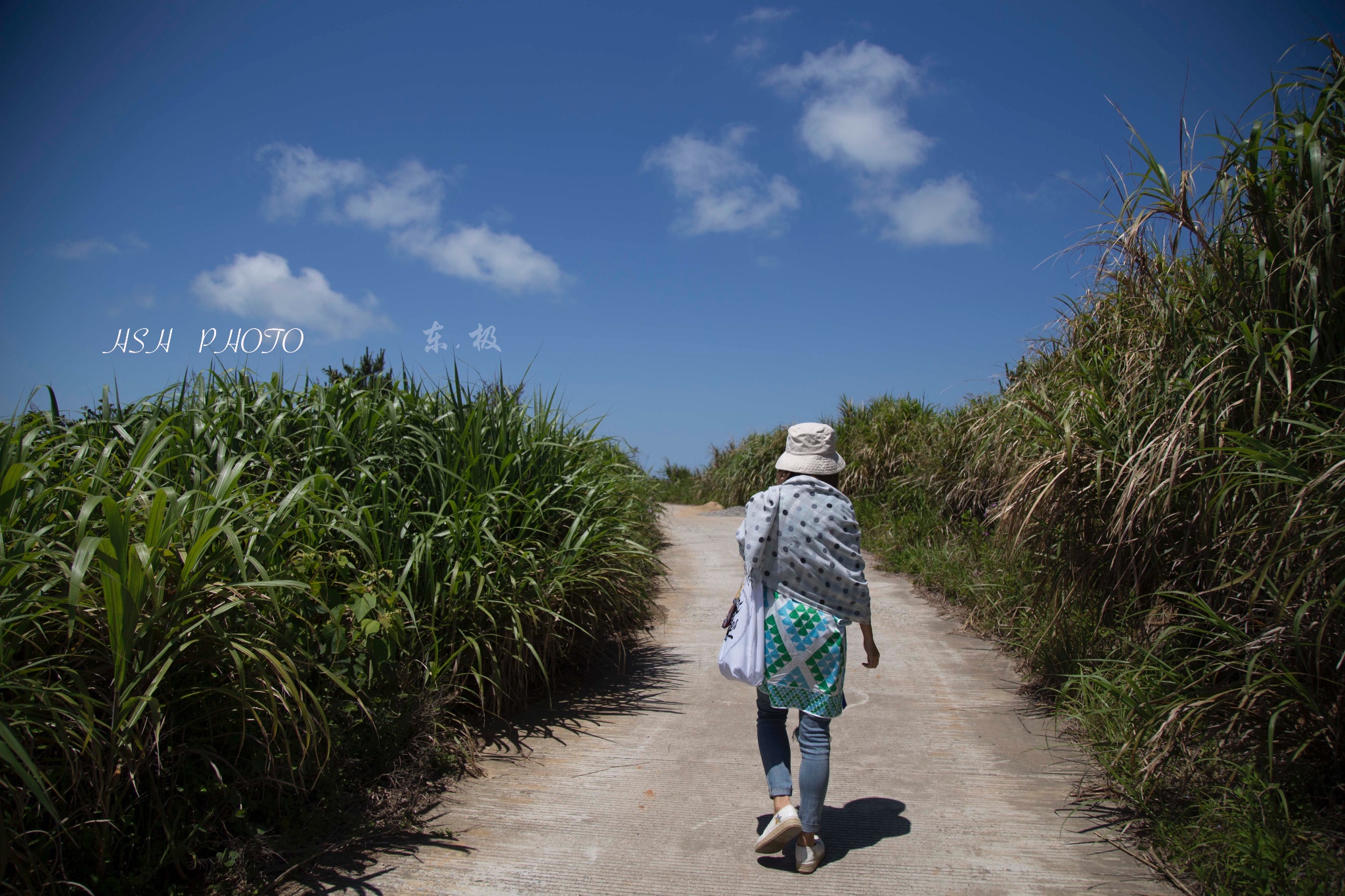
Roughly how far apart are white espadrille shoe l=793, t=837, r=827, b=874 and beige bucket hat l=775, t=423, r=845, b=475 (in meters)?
1.39

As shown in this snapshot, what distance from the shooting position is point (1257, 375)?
11.8 feet

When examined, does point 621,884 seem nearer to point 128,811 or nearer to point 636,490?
point 128,811

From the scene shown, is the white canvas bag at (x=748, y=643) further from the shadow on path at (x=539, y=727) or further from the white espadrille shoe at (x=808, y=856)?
the shadow on path at (x=539, y=727)

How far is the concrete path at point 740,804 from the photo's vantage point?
2.99m

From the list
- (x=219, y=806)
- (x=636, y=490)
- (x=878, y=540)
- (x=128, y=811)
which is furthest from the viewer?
(x=878, y=540)

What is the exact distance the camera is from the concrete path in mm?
2990

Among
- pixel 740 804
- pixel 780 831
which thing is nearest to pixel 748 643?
pixel 780 831

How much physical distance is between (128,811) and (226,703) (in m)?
0.44

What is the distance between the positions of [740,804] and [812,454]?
1.61 meters

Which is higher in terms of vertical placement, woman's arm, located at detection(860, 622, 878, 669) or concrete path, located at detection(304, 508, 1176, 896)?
woman's arm, located at detection(860, 622, 878, 669)

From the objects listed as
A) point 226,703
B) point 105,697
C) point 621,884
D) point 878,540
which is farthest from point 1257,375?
point 878,540

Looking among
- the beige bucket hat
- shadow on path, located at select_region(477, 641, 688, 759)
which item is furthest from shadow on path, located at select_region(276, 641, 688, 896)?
the beige bucket hat

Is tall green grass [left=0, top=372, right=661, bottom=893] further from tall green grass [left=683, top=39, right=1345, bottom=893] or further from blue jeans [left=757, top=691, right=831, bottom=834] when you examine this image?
tall green grass [left=683, top=39, right=1345, bottom=893]

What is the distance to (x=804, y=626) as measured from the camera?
123 inches
